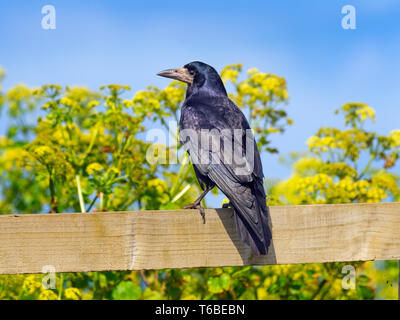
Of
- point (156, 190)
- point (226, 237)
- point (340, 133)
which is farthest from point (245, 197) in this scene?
point (340, 133)

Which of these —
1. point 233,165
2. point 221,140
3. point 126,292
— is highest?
point 221,140

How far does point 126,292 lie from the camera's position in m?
3.62

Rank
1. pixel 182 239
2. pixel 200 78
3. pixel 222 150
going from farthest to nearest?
pixel 200 78
pixel 222 150
pixel 182 239

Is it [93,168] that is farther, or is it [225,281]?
[93,168]

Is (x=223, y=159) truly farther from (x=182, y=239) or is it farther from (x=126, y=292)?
(x=126, y=292)

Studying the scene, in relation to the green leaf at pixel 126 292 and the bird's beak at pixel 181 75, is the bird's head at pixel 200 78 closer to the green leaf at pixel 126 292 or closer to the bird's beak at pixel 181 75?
→ the bird's beak at pixel 181 75

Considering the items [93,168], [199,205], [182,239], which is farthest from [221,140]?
[93,168]

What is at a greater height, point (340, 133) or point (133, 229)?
point (340, 133)

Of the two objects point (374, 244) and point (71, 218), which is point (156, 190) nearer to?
point (71, 218)

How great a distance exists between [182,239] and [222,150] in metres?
0.62

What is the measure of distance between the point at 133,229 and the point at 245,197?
1.98 ft

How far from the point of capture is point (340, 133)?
4.34 meters

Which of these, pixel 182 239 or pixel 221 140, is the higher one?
pixel 221 140
